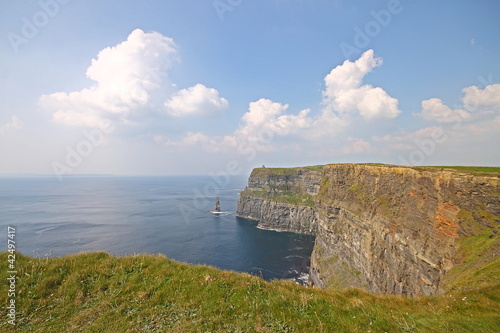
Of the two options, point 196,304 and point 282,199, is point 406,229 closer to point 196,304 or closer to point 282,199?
point 196,304

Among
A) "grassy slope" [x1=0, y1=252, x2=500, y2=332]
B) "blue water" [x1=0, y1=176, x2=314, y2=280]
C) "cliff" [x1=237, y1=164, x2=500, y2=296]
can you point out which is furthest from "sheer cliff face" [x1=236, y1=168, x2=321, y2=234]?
"grassy slope" [x1=0, y1=252, x2=500, y2=332]

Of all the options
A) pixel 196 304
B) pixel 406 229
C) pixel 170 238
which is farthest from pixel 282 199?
pixel 196 304

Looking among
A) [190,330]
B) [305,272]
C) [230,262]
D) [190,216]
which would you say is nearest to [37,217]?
[190,216]

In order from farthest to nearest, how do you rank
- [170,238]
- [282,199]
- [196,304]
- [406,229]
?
1. [282,199]
2. [170,238]
3. [406,229]
4. [196,304]

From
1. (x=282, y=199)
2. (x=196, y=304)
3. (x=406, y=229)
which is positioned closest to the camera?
(x=196, y=304)

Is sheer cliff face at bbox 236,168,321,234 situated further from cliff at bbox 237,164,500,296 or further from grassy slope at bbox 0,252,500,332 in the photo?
grassy slope at bbox 0,252,500,332

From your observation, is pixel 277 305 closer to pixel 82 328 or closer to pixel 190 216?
pixel 82 328

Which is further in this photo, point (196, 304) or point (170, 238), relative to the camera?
point (170, 238)
